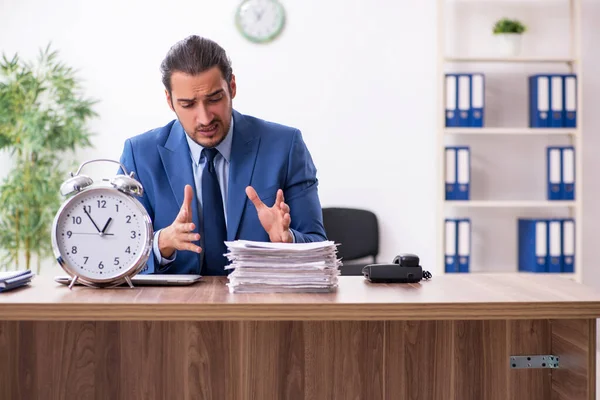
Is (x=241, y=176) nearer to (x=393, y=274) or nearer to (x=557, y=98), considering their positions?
(x=393, y=274)

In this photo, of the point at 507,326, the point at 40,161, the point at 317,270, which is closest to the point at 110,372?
the point at 317,270

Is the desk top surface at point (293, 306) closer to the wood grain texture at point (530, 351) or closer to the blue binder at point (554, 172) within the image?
the wood grain texture at point (530, 351)

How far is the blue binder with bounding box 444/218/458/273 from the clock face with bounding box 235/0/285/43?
5.31 ft

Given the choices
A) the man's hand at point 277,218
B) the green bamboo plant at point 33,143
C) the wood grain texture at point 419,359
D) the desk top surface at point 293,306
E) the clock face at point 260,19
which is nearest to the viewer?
the desk top surface at point 293,306

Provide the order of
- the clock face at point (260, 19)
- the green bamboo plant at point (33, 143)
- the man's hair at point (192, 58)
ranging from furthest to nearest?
the clock face at point (260, 19)
the green bamboo plant at point (33, 143)
the man's hair at point (192, 58)

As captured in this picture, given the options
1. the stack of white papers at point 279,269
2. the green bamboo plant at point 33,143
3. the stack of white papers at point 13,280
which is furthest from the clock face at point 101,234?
the green bamboo plant at point 33,143

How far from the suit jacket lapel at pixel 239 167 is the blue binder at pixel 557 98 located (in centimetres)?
271

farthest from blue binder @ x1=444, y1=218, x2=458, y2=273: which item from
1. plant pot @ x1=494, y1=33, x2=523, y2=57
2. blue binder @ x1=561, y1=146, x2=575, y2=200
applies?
plant pot @ x1=494, y1=33, x2=523, y2=57

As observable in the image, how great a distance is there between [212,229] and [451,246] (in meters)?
2.54

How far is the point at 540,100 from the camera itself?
4.66 m

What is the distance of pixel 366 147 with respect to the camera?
16.1ft

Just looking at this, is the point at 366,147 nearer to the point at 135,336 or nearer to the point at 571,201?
the point at 571,201

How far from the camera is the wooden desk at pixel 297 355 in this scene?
6.01 feet

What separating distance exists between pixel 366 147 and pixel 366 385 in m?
3.16
